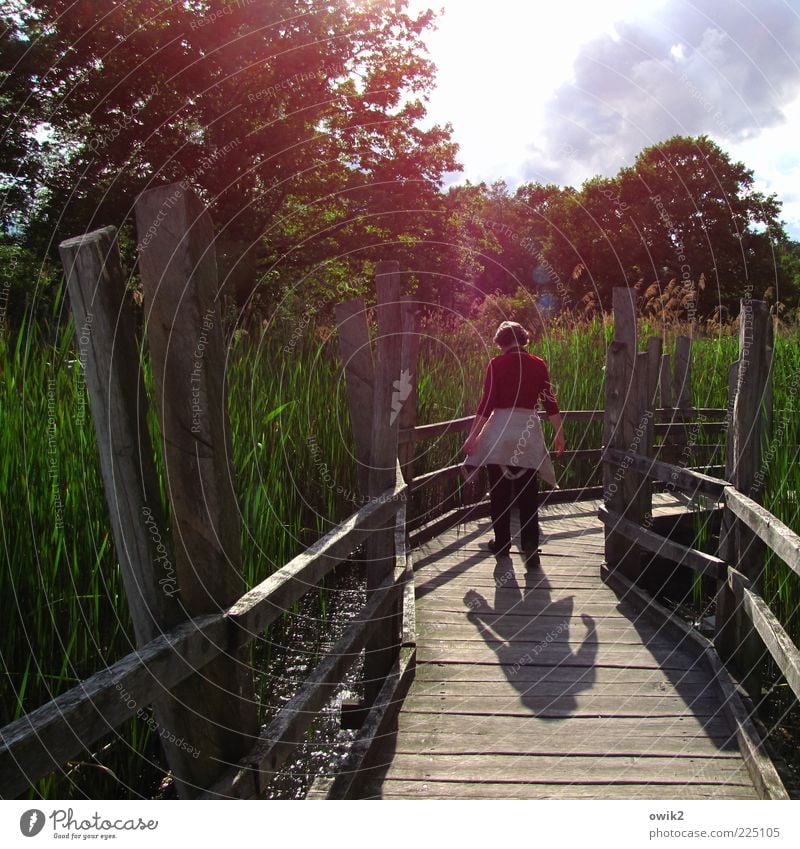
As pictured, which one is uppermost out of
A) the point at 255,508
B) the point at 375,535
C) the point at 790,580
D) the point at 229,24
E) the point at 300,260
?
the point at 229,24

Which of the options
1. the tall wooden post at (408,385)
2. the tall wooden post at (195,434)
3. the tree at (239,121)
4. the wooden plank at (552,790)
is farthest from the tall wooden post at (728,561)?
the tree at (239,121)

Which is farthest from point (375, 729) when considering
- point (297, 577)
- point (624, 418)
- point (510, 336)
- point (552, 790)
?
point (624, 418)

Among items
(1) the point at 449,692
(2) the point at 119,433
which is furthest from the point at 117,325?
(1) the point at 449,692

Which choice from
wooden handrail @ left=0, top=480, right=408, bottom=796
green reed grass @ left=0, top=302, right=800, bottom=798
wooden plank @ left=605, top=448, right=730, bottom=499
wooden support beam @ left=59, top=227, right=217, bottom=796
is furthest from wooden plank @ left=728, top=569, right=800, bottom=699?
wooden support beam @ left=59, top=227, right=217, bottom=796

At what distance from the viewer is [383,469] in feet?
13.1

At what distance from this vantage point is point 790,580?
3730 mm

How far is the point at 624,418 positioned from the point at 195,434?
4.36 meters

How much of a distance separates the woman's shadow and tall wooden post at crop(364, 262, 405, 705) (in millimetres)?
725

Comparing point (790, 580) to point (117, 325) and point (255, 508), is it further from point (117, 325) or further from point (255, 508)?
point (117, 325)

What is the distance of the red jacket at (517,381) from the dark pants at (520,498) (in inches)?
21.7

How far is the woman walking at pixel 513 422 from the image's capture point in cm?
530

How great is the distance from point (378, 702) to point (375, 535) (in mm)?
823

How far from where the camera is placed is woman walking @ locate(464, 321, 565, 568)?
17.4 ft

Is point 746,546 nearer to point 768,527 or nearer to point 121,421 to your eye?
point 768,527
